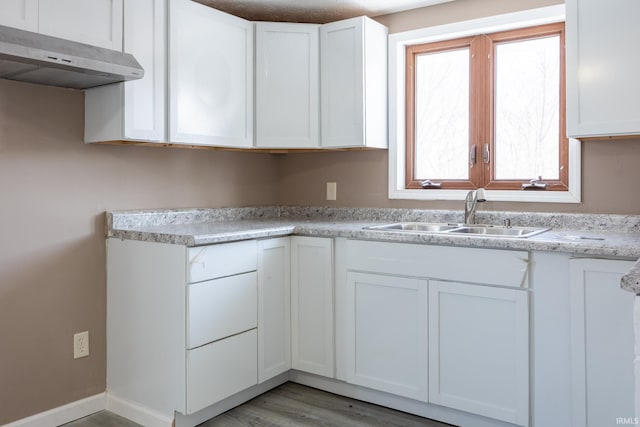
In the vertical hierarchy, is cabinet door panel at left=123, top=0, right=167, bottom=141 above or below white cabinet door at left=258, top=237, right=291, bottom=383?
above

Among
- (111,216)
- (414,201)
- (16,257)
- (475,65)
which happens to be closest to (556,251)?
(414,201)

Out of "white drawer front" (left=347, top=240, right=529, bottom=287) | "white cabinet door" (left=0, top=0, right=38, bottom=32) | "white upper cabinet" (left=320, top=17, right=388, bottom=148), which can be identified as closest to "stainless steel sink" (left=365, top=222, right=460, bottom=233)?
"white drawer front" (left=347, top=240, right=529, bottom=287)

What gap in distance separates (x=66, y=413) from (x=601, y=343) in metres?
2.40

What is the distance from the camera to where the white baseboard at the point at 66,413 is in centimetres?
237

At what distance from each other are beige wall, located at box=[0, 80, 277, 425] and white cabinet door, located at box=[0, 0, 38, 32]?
1.28 ft

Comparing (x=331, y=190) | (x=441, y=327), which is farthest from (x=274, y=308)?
(x=331, y=190)

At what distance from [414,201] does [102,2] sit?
1.99 meters

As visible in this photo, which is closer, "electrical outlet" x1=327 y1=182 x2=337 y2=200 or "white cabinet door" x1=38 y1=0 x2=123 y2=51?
"white cabinet door" x1=38 y1=0 x2=123 y2=51

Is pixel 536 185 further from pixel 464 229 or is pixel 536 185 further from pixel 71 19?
pixel 71 19

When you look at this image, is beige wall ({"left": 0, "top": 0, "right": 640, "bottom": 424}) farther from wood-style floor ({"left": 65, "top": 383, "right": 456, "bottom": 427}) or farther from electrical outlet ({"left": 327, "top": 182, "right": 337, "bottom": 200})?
electrical outlet ({"left": 327, "top": 182, "right": 337, "bottom": 200})

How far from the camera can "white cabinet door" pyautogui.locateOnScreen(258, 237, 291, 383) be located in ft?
8.90

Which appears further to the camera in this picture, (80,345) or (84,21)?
(80,345)

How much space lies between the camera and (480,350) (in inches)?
90.3

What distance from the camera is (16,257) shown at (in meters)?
2.33
